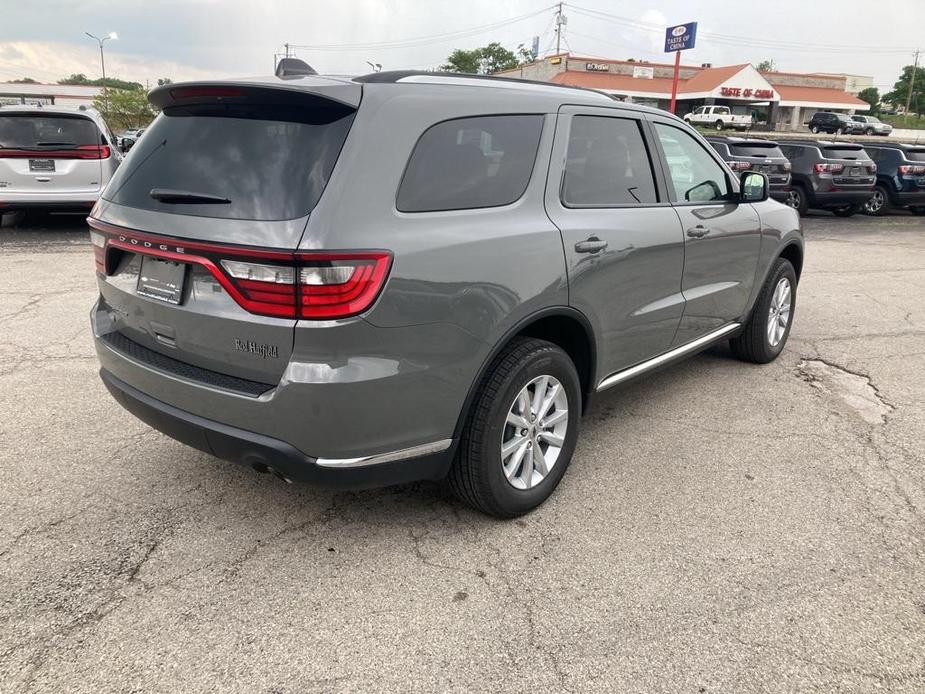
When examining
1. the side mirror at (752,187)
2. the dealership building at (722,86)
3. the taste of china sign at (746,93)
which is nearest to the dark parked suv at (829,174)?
the side mirror at (752,187)

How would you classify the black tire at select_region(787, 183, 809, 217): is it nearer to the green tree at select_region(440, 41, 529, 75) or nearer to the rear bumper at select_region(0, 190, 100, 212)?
the rear bumper at select_region(0, 190, 100, 212)

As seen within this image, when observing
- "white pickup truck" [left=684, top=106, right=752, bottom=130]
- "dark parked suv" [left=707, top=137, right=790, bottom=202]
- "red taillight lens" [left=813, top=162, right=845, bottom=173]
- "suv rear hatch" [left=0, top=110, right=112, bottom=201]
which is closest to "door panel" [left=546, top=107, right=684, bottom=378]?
"suv rear hatch" [left=0, top=110, right=112, bottom=201]

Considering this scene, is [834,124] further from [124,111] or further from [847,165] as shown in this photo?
[124,111]

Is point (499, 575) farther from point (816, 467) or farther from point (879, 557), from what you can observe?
point (816, 467)

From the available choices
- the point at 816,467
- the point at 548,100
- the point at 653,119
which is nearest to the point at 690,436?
the point at 816,467

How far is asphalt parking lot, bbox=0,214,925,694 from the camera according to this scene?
2320 mm

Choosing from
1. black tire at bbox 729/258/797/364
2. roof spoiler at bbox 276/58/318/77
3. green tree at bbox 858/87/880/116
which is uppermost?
green tree at bbox 858/87/880/116

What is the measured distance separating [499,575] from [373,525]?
0.63 metres

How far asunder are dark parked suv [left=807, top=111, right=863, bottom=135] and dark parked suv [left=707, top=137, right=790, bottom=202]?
3697 cm

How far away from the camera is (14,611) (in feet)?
8.29

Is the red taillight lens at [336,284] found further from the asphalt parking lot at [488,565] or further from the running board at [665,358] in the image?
the running board at [665,358]

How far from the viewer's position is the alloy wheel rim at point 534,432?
3076 mm

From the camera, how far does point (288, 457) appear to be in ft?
8.27

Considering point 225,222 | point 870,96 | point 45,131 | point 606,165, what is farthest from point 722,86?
point 225,222
